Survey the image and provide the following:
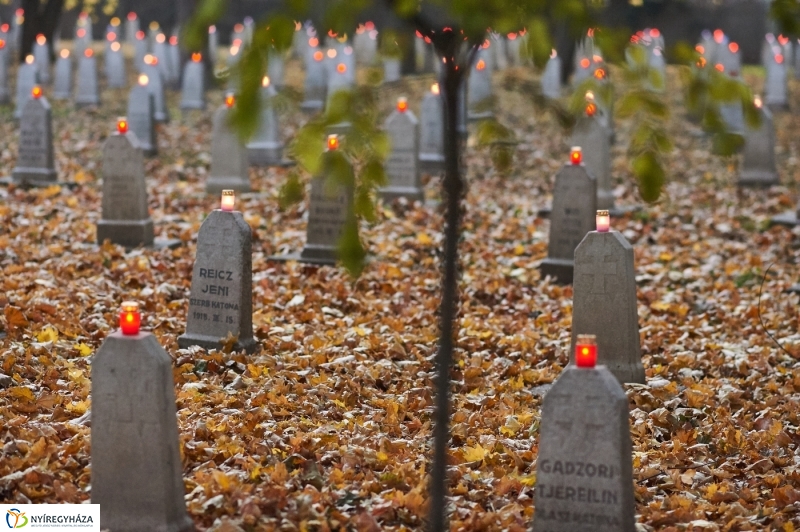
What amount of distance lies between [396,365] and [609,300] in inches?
63.5

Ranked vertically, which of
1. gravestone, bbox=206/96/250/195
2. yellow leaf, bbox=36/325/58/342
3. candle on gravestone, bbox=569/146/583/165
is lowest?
yellow leaf, bbox=36/325/58/342

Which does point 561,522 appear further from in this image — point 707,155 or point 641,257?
point 707,155

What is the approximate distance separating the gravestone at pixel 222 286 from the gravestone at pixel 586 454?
11.8 feet

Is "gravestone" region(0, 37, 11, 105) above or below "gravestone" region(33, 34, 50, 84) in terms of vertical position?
below

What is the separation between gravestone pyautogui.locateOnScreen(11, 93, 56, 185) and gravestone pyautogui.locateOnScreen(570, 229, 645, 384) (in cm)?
871

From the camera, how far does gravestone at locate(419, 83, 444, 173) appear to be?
53.0 ft

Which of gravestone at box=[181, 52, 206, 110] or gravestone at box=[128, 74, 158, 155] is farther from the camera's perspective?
gravestone at box=[181, 52, 206, 110]

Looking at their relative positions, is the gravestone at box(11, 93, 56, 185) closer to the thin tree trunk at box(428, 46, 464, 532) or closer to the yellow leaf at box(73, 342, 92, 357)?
the yellow leaf at box(73, 342, 92, 357)

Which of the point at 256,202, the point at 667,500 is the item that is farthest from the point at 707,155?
the point at 667,500

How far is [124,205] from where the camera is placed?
11.1 meters

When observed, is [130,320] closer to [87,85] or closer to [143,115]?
[143,115]

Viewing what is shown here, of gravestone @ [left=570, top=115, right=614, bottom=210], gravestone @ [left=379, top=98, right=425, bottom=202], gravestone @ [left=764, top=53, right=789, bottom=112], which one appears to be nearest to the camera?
gravestone @ [left=570, top=115, right=614, bottom=210]

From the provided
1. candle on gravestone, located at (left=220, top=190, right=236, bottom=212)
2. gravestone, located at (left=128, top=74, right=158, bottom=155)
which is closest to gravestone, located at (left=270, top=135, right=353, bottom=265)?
candle on gravestone, located at (left=220, top=190, right=236, bottom=212)

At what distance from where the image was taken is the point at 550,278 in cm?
1086
